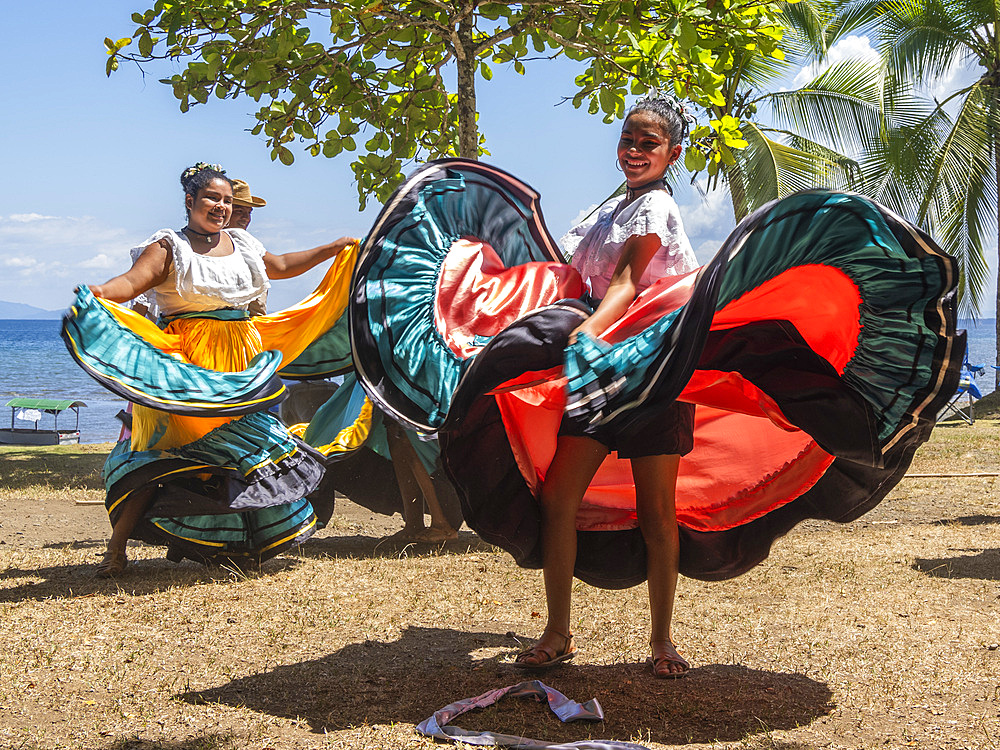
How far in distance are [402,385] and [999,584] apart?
3.30m

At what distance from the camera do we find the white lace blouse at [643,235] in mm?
2951

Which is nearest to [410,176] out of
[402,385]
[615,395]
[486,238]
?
[486,238]

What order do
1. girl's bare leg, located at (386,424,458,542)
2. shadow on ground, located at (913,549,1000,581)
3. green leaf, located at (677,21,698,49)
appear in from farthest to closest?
1. girl's bare leg, located at (386,424,458,542)
2. green leaf, located at (677,21,698,49)
3. shadow on ground, located at (913,549,1000,581)

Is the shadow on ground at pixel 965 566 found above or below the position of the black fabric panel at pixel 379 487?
below

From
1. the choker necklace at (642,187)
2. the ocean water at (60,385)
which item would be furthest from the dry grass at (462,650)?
the ocean water at (60,385)

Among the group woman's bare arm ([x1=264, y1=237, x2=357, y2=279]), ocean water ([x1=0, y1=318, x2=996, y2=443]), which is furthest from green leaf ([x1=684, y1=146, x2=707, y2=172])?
ocean water ([x1=0, y1=318, x2=996, y2=443])

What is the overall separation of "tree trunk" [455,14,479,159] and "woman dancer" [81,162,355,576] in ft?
7.65

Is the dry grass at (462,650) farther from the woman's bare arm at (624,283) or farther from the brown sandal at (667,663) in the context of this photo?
the woman's bare arm at (624,283)

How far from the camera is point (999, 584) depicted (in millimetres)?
4406

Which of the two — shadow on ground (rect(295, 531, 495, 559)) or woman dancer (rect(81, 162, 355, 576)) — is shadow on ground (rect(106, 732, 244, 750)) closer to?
woman dancer (rect(81, 162, 355, 576))

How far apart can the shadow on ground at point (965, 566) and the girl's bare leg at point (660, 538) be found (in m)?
2.20

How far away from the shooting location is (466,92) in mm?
6762

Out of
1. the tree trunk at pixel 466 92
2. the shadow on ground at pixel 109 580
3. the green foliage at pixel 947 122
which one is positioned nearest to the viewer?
the shadow on ground at pixel 109 580

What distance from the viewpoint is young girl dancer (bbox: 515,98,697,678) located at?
9.78ft
